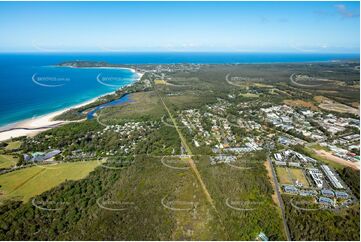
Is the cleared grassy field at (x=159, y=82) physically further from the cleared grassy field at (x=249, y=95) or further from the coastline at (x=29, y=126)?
the coastline at (x=29, y=126)

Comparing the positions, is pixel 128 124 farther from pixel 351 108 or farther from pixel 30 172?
pixel 351 108

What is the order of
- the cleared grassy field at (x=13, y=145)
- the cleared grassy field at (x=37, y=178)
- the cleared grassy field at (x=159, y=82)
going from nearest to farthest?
the cleared grassy field at (x=37, y=178) < the cleared grassy field at (x=13, y=145) < the cleared grassy field at (x=159, y=82)

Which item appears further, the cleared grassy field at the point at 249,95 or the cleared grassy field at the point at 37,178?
the cleared grassy field at the point at 249,95

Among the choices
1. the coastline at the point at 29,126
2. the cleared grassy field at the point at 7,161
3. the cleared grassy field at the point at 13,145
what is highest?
the cleared grassy field at the point at 13,145

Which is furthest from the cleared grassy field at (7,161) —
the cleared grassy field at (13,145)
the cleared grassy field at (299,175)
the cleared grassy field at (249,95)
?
the cleared grassy field at (249,95)

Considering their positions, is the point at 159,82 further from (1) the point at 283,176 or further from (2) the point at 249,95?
(1) the point at 283,176

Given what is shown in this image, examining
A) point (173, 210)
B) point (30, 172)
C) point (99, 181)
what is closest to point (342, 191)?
point (173, 210)

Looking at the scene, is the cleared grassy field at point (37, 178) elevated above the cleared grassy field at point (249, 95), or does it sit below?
below

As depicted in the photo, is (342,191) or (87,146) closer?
(342,191)
